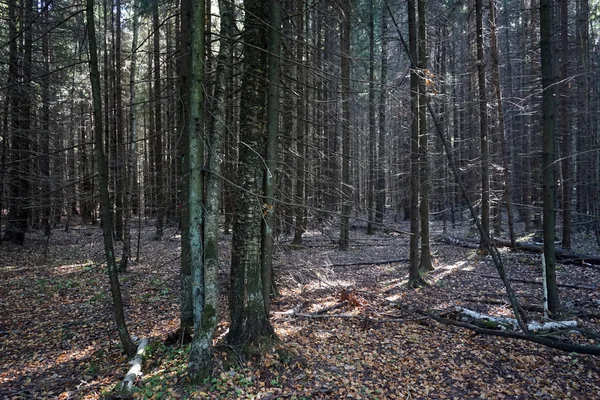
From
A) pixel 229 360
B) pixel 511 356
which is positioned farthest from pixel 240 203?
pixel 511 356

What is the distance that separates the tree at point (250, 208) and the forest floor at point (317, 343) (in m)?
0.48

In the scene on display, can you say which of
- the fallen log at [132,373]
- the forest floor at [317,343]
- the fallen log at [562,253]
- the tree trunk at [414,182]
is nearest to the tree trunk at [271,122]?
the forest floor at [317,343]

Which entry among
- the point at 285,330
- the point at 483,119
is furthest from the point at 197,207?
the point at 483,119

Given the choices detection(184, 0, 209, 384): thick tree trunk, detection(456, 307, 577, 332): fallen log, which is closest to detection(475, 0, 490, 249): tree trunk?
detection(456, 307, 577, 332): fallen log

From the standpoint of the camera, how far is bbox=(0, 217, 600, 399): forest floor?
468 centimetres

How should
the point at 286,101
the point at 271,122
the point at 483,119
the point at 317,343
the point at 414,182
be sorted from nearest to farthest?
the point at 271,122 → the point at 317,343 → the point at 286,101 → the point at 414,182 → the point at 483,119

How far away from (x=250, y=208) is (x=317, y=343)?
267 centimetres

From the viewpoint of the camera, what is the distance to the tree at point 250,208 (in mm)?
5000

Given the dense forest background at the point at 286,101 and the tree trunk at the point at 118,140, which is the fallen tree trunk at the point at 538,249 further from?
the tree trunk at the point at 118,140

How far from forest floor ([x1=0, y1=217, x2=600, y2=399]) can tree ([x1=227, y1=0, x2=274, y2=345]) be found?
48 cm

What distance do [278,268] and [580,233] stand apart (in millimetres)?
17891

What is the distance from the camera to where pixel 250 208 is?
16.7ft

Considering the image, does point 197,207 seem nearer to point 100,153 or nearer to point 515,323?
point 100,153

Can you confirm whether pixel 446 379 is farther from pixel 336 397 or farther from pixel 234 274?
pixel 234 274
